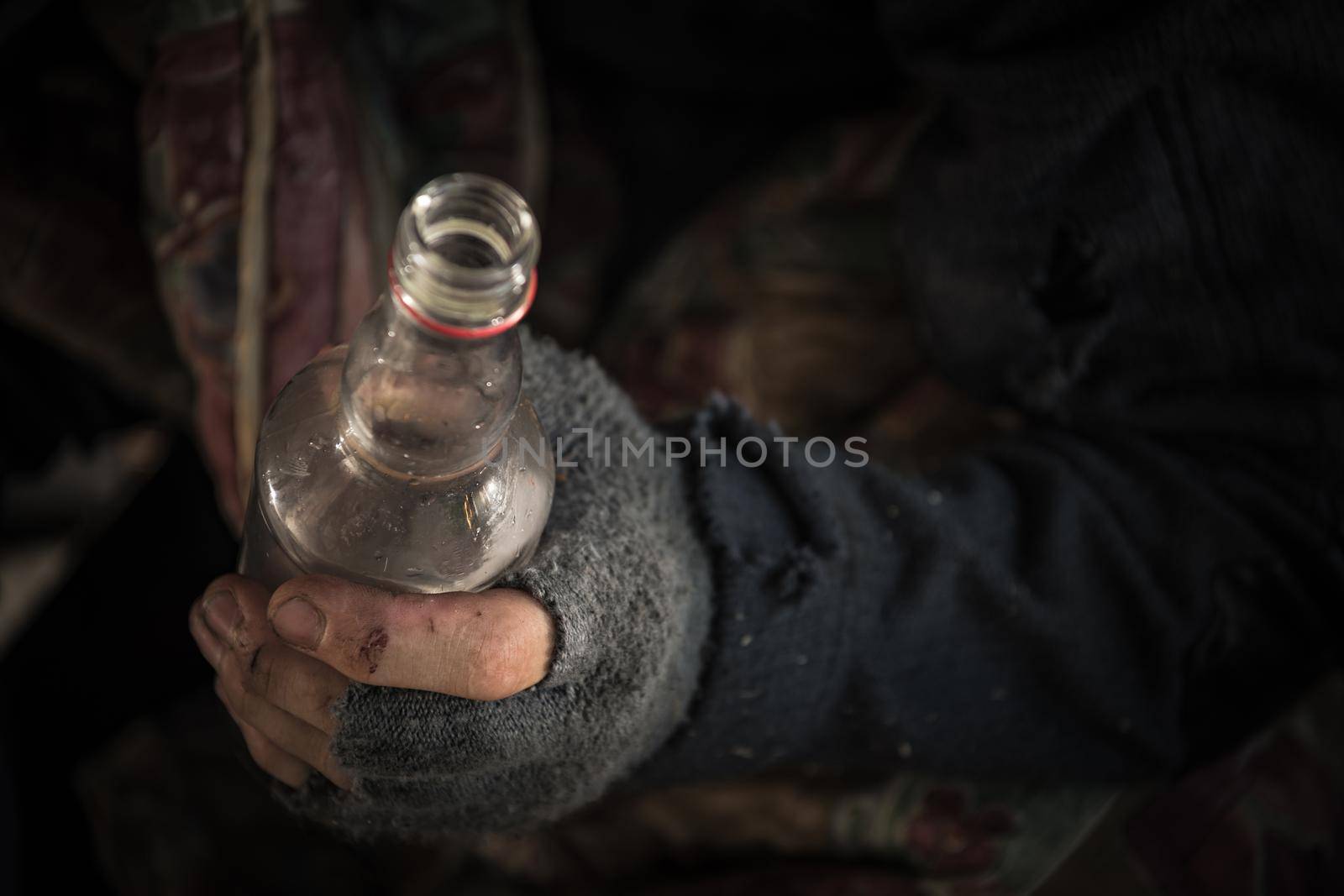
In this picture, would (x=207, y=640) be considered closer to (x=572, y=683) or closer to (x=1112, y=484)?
(x=572, y=683)

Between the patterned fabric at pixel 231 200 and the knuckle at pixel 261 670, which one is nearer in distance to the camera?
the knuckle at pixel 261 670

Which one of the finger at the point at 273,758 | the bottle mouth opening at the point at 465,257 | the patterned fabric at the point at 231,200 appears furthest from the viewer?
the patterned fabric at the point at 231,200

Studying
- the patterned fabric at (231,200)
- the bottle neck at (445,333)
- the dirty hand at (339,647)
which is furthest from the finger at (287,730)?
the patterned fabric at (231,200)

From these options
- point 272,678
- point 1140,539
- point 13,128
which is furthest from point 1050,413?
point 13,128

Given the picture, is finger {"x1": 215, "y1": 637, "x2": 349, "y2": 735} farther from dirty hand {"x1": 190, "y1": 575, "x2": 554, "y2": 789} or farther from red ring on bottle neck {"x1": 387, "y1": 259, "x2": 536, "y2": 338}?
red ring on bottle neck {"x1": 387, "y1": 259, "x2": 536, "y2": 338}

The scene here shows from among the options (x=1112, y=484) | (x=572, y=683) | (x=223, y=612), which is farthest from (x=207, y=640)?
(x=1112, y=484)

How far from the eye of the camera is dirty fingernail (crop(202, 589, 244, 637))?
1.09ft

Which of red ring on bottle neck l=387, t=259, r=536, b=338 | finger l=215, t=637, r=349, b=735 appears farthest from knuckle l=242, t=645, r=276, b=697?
red ring on bottle neck l=387, t=259, r=536, b=338

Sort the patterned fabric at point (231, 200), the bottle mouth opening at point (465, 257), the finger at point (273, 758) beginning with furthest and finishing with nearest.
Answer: the patterned fabric at point (231, 200)
the finger at point (273, 758)
the bottle mouth opening at point (465, 257)

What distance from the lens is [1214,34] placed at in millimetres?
469

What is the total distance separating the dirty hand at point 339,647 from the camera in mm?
300

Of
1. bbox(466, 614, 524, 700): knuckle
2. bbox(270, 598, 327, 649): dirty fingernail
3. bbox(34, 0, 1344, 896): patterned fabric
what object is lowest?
bbox(34, 0, 1344, 896): patterned fabric

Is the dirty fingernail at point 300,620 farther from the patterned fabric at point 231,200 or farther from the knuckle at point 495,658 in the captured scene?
the patterned fabric at point 231,200

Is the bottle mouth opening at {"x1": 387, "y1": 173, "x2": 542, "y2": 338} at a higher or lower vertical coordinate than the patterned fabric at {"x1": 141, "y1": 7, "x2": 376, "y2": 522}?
higher
